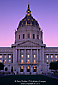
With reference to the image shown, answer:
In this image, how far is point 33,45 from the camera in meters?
129

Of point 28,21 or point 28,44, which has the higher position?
point 28,21

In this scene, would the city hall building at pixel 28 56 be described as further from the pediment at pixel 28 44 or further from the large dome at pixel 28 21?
the large dome at pixel 28 21

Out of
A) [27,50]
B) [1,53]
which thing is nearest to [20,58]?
[27,50]

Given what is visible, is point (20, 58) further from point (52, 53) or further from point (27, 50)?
point (52, 53)

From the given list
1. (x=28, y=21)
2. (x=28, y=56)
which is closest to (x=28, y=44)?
(x=28, y=56)

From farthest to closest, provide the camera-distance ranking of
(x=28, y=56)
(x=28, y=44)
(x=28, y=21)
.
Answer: (x=28, y=21), (x=28, y=56), (x=28, y=44)

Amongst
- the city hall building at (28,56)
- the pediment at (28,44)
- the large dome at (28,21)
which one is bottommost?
the city hall building at (28,56)

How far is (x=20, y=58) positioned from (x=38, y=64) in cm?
1447

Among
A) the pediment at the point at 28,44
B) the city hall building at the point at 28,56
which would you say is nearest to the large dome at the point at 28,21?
the city hall building at the point at 28,56

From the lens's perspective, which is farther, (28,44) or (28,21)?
(28,21)

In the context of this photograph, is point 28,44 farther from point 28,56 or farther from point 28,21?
point 28,21

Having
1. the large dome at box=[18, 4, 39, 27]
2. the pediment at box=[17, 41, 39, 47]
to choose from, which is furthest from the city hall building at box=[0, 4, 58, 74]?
the large dome at box=[18, 4, 39, 27]

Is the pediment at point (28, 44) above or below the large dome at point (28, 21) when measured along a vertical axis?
below

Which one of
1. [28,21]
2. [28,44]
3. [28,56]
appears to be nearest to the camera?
[28,44]
